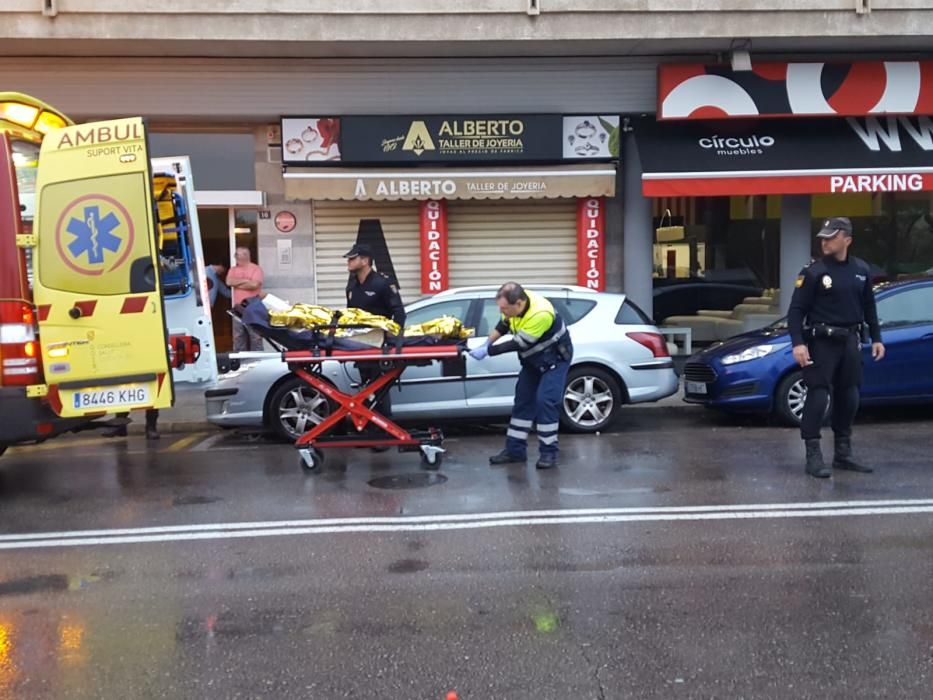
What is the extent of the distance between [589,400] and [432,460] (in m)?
2.28

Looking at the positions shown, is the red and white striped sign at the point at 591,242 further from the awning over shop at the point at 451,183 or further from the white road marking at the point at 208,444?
the white road marking at the point at 208,444

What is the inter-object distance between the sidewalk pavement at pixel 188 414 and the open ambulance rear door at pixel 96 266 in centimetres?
300

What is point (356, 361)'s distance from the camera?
7.46 m

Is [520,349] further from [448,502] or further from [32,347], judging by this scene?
[32,347]

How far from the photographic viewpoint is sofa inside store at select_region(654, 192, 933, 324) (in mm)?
13984

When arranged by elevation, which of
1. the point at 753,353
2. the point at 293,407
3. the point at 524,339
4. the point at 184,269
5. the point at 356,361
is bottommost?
the point at 293,407

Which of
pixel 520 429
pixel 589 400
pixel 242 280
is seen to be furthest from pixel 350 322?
pixel 242 280

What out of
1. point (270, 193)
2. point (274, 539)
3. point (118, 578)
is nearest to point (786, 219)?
point (270, 193)

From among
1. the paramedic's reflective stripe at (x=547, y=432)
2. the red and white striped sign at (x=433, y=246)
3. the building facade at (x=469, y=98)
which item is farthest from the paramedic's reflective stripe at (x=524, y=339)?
the red and white striped sign at (x=433, y=246)

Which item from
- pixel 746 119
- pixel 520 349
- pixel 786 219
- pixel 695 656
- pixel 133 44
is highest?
pixel 133 44

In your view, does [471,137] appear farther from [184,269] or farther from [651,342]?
[184,269]

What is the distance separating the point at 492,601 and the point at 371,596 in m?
0.60

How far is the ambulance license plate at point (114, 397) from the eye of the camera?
6777 millimetres

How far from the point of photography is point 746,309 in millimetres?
14258
